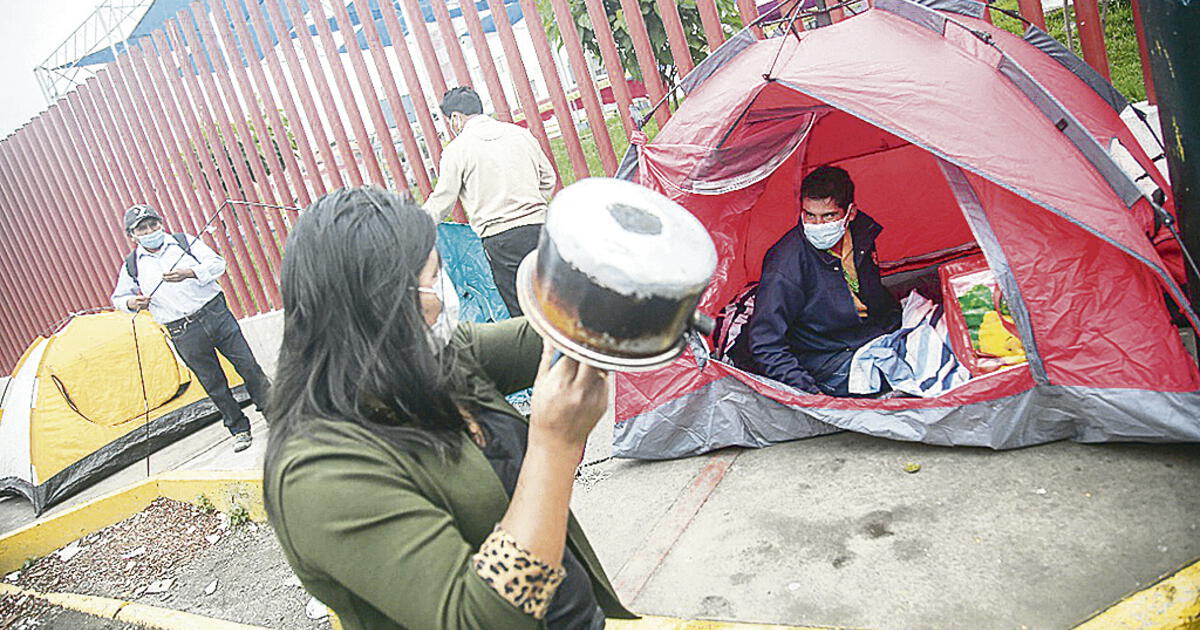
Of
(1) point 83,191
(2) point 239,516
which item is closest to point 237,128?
(1) point 83,191

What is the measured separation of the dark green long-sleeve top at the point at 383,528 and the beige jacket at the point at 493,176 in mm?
3286

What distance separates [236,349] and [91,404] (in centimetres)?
141

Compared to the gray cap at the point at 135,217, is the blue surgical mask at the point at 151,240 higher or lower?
lower

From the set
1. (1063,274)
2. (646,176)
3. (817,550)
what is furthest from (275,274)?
(1063,274)

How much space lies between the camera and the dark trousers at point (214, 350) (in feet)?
17.5

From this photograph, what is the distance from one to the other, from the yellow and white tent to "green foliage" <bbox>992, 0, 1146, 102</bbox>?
6.82m

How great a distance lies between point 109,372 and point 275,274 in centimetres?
144

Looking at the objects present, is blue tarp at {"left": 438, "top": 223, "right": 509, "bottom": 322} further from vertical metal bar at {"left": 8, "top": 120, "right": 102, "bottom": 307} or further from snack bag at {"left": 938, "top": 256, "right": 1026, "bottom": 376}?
vertical metal bar at {"left": 8, "top": 120, "right": 102, "bottom": 307}

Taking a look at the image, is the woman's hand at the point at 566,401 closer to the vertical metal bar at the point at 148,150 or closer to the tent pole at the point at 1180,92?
the tent pole at the point at 1180,92

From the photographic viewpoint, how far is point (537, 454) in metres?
1.16

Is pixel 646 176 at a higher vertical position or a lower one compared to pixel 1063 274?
higher

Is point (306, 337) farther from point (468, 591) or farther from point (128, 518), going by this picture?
point (128, 518)

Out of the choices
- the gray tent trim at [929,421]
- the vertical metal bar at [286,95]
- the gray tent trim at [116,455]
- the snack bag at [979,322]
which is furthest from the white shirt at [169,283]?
the snack bag at [979,322]

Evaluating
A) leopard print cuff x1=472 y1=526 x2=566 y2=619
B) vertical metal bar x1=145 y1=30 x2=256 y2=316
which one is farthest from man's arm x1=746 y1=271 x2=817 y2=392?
vertical metal bar x1=145 y1=30 x2=256 y2=316
